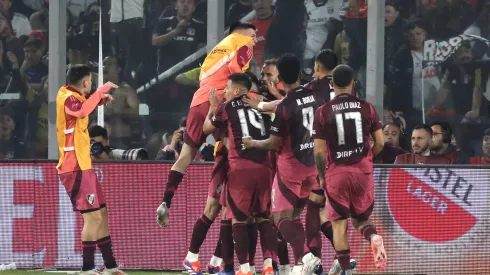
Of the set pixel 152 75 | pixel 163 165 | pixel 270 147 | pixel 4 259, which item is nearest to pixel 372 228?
pixel 270 147

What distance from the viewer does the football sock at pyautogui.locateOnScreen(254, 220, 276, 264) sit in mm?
13336

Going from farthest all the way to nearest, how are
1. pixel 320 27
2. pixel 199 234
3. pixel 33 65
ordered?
pixel 33 65 → pixel 320 27 → pixel 199 234

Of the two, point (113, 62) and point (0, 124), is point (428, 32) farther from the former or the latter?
point (0, 124)

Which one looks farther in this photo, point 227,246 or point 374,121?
point 227,246

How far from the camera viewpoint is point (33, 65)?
20000 millimetres

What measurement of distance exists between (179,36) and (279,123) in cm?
677

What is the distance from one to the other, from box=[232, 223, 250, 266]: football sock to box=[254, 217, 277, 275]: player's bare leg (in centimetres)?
25

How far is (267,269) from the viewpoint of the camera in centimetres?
1323

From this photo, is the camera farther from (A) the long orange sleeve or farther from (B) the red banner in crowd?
(A) the long orange sleeve

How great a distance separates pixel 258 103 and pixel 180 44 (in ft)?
20.9

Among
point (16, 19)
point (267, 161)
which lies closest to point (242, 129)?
point (267, 161)

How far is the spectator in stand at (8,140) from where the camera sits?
19.6 meters

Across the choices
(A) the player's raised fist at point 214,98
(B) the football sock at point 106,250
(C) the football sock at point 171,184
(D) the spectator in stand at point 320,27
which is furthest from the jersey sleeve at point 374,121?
(D) the spectator in stand at point 320,27

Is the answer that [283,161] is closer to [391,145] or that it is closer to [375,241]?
[375,241]
